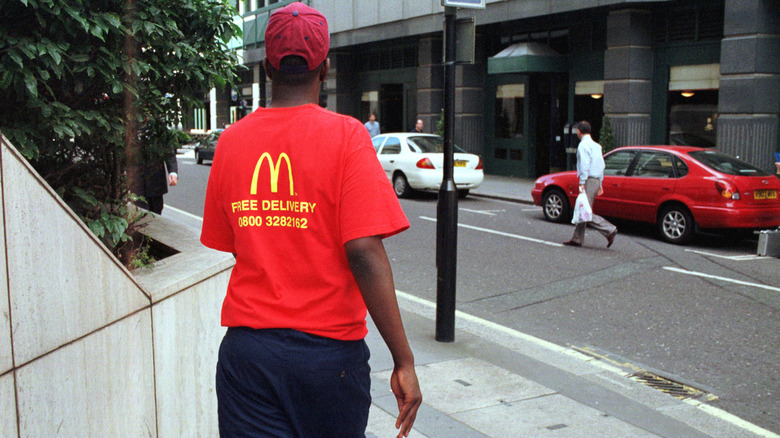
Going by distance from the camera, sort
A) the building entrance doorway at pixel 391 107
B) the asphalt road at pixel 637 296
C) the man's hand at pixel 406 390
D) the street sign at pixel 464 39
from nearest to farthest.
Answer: the man's hand at pixel 406 390 < the asphalt road at pixel 637 296 < the street sign at pixel 464 39 < the building entrance doorway at pixel 391 107

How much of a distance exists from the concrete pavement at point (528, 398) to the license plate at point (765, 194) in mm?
6503

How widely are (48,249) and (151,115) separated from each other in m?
1.86

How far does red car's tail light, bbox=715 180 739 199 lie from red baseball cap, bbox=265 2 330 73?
1044 cm

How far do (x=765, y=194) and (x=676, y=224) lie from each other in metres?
1.31

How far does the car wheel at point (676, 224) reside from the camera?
38.4 ft

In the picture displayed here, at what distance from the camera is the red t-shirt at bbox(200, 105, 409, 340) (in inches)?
84.0

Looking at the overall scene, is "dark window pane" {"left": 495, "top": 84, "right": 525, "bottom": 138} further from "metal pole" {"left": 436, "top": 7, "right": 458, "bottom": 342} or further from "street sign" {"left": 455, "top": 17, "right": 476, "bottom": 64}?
"metal pole" {"left": 436, "top": 7, "right": 458, "bottom": 342}

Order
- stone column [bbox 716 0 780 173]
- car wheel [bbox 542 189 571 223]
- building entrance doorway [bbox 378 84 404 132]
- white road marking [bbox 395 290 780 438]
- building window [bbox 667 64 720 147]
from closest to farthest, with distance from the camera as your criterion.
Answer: white road marking [bbox 395 290 780 438], car wheel [bbox 542 189 571 223], stone column [bbox 716 0 780 173], building window [bbox 667 64 720 147], building entrance doorway [bbox 378 84 404 132]

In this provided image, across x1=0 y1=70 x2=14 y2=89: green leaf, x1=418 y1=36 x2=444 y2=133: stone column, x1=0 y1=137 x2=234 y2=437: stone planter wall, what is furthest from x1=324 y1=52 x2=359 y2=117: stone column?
x1=0 y1=70 x2=14 y2=89: green leaf

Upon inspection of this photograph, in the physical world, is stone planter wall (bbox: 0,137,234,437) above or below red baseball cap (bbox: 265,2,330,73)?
below

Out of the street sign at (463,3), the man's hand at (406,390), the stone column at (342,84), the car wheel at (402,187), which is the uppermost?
the stone column at (342,84)

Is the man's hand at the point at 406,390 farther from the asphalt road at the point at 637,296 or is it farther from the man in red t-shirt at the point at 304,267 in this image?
the asphalt road at the point at 637,296

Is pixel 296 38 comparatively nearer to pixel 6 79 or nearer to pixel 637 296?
pixel 6 79

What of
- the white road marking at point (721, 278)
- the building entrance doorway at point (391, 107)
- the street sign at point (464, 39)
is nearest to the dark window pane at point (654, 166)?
the white road marking at point (721, 278)
